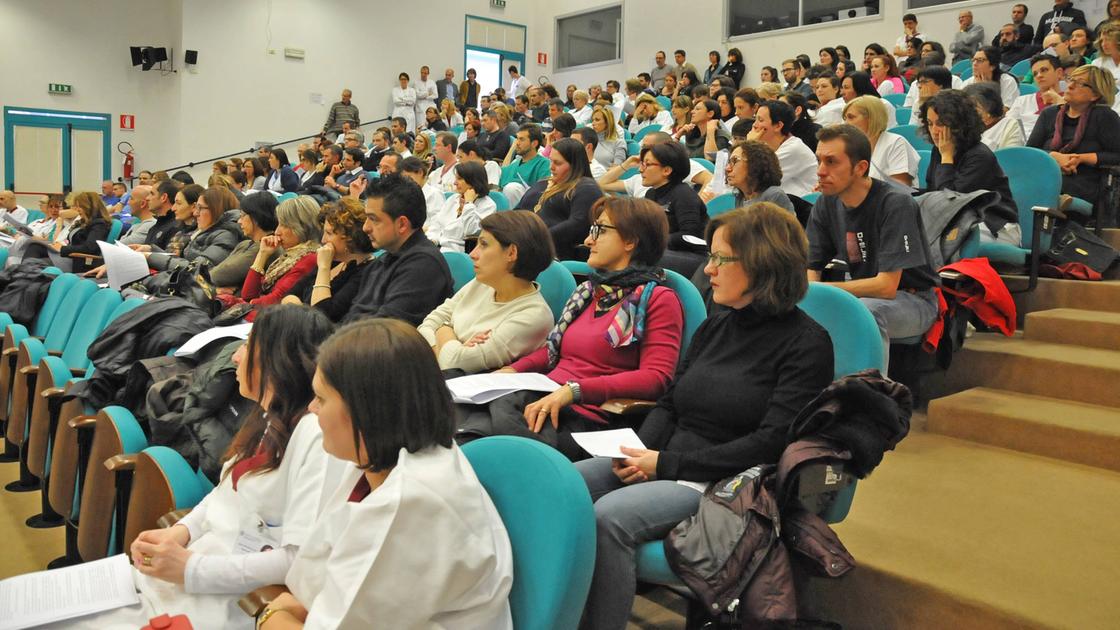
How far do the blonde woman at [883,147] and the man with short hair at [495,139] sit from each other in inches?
196

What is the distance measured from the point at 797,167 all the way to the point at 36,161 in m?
12.9

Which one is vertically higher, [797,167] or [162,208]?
[797,167]

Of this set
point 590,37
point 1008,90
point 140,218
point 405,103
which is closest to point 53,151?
point 405,103

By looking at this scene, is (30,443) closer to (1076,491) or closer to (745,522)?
(745,522)

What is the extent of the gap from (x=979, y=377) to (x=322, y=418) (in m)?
2.84

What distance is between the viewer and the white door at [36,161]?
43.2 feet

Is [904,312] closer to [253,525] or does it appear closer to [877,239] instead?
[877,239]

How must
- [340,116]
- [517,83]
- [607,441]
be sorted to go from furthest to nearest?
[517,83] → [340,116] → [607,441]

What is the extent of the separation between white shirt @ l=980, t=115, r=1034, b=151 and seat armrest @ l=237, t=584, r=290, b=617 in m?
4.67

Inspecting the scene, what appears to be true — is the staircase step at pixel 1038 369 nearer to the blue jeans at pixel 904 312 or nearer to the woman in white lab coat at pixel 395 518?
the blue jeans at pixel 904 312

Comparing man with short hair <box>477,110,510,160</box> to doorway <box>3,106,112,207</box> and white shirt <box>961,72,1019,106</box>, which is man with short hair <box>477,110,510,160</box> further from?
doorway <box>3,106,112,207</box>

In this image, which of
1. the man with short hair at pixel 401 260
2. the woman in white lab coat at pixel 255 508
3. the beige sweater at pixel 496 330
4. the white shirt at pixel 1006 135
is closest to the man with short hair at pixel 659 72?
the white shirt at pixel 1006 135

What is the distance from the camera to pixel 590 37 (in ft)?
50.5

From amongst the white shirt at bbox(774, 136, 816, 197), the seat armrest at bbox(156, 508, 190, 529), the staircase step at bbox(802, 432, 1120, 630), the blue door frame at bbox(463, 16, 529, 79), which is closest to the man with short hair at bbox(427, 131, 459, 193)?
the white shirt at bbox(774, 136, 816, 197)
